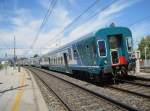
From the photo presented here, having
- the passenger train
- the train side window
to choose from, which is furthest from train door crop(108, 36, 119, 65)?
the train side window

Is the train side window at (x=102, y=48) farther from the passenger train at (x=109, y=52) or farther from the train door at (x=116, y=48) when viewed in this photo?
the train door at (x=116, y=48)

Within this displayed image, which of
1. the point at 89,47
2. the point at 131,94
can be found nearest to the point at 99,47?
the point at 89,47

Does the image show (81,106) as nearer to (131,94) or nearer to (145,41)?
(131,94)

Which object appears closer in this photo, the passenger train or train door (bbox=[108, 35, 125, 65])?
the passenger train

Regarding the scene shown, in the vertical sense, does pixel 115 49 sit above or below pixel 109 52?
above

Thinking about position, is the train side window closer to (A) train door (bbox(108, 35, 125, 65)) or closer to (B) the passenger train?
(B) the passenger train

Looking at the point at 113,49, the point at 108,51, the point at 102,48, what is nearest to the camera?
the point at 102,48

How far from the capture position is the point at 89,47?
1588 centimetres

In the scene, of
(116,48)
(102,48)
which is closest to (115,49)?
(116,48)

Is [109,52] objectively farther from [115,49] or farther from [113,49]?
[115,49]

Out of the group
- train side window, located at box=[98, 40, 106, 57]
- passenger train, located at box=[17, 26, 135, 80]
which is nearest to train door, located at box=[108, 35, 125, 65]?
passenger train, located at box=[17, 26, 135, 80]

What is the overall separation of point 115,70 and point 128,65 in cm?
94

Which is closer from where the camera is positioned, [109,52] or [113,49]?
[109,52]

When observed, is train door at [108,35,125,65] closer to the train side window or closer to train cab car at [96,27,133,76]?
train cab car at [96,27,133,76]
